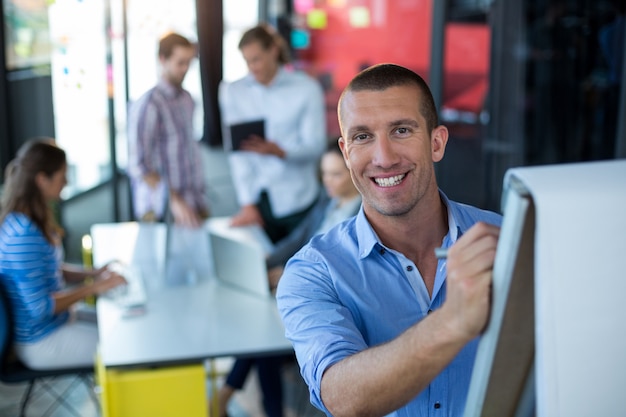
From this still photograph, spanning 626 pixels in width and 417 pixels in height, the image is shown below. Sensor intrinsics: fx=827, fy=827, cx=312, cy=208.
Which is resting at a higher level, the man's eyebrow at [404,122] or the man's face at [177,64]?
the man's face at [177,64]

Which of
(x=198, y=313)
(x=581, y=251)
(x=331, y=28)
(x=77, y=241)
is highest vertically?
(x=331, y=28)

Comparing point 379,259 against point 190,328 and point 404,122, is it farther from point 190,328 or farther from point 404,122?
point 190,328

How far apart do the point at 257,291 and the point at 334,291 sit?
7.10ft

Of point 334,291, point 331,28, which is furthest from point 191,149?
point 334,291

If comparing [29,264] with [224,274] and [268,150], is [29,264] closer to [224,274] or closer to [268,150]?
[224,274]

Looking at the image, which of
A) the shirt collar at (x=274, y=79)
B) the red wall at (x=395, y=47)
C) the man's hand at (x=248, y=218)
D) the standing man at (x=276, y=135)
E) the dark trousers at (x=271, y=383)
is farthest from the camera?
the red wall at (x=395, y=47)

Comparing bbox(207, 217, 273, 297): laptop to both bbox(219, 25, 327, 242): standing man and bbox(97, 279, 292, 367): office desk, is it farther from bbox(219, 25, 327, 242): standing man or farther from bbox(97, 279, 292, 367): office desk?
bbox(219, 25, 327, 242): standing man

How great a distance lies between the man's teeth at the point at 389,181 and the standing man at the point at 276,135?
301cm

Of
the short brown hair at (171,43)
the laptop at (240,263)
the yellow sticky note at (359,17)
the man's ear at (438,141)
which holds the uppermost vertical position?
the yellow sticky note at (359,17)

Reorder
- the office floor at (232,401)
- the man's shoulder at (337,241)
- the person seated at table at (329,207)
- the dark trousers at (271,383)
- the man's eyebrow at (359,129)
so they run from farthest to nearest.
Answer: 1. the office floor at (232,401)
2. the dark trousers at (271,383)
3. the person seated at table at (329,207)
4. the man's shoulder at (337,241)
5. the man's eyebrow at (359,129)

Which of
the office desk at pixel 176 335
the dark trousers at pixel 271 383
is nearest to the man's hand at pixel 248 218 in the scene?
the office desk at pixel 176 335

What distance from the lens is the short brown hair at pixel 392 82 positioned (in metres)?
1.53

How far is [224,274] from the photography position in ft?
12.5

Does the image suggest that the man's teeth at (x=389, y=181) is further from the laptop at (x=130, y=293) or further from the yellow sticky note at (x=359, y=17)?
the yellow sticky note at (x=359, y=17)
